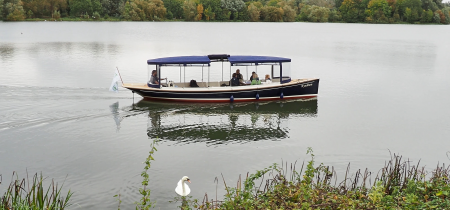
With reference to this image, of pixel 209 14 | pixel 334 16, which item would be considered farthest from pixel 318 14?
pixel 209 14

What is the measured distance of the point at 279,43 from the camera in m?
68.3

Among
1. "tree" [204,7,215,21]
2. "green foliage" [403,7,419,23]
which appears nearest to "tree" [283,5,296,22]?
"tree" [204,7,215,21]

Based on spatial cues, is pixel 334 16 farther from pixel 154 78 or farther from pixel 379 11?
pixel 154 78

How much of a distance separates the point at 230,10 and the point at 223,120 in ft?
356

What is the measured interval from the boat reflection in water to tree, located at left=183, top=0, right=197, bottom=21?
98.1 meters

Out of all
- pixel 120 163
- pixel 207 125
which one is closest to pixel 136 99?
pixel 207 125

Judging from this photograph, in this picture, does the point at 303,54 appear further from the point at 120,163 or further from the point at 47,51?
the point at 120,163

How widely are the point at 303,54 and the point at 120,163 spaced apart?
3963cm

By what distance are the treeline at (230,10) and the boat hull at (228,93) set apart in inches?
3638

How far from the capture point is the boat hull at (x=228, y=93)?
2680 centimetres

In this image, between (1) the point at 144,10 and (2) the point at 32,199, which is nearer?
(2) the point at 32,199

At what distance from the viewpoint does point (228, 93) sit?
27156 mm

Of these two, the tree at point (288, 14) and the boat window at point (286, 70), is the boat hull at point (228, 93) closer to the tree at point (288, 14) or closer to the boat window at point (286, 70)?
the boat window at point (286, 70)

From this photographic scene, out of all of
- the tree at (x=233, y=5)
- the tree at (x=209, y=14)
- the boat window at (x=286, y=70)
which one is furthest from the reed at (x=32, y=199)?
the tree at (x=233, y=5)
